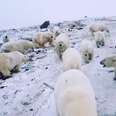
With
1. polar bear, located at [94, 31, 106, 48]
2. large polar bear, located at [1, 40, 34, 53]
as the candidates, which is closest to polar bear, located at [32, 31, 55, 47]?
large polar bear, located at [1, 40, 34, 53]

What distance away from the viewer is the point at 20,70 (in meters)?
9.40

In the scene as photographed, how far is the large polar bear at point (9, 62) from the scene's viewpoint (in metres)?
8.95

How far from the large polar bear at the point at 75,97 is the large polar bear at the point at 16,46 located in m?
7.54

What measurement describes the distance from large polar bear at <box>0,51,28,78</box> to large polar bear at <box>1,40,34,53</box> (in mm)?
2308

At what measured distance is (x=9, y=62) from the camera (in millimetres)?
9352

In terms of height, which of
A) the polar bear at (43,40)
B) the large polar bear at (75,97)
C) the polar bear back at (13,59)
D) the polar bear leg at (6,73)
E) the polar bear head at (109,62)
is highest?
the large polar bear at (75,97)

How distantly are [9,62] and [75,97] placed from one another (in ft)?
17.0

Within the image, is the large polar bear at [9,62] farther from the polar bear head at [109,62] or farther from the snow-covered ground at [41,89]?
the polar bear head at [109,62]

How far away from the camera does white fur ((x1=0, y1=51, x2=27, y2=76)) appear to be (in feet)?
29.4

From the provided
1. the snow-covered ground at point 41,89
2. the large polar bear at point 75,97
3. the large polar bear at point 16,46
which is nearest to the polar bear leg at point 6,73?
the snow-covered ground at point 41,89

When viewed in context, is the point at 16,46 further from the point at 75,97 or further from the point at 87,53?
the point at 75,97

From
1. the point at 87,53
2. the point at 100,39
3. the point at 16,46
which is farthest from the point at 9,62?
the point at 100,39

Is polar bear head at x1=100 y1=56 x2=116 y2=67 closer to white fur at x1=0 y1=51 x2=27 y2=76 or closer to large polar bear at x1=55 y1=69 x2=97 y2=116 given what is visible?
white fur at x1=0 y1=51 x2=27 y2=76

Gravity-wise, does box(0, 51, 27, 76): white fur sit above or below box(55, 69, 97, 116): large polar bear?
below
